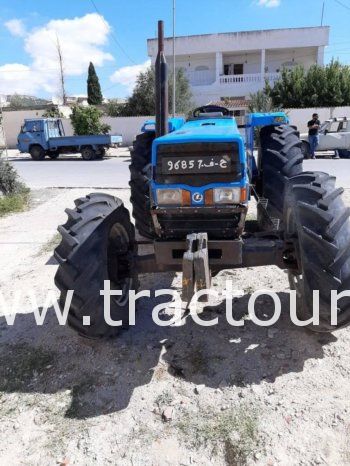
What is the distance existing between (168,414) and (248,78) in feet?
110

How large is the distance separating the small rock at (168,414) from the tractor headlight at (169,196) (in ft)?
4.63

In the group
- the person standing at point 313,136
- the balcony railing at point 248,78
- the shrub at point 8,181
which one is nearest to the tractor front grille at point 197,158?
the shrub at point 8,181

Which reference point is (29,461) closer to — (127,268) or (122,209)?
(127,268)

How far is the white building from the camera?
32.5m

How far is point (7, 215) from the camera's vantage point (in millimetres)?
8164

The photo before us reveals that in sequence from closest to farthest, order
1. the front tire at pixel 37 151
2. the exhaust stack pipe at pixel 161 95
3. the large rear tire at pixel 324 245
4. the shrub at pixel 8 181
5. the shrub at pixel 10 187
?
the large rear tire at pixel 324 245, the exhaust stack pipe at pixel 161 95, the shrub at pixel 10 187, the shrub at pixel 8 181, the front tire at pixel 37 151

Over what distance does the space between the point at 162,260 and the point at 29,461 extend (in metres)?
1.55

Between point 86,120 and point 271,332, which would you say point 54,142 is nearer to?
point 86,120

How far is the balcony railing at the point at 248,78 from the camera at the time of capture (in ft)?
107

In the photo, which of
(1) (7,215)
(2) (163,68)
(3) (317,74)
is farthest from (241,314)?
(3) (317,74)

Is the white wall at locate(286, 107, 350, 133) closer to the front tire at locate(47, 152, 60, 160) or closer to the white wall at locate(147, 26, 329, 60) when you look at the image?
the white wall at locate(147, 26, 329, 60)

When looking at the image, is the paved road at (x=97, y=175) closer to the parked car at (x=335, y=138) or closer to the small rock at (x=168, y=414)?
the parked car at (x=335, y=138)

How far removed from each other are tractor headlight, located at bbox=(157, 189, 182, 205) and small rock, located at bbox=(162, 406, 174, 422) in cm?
141

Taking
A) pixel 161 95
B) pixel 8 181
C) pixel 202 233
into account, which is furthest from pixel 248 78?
pixel 202 233
